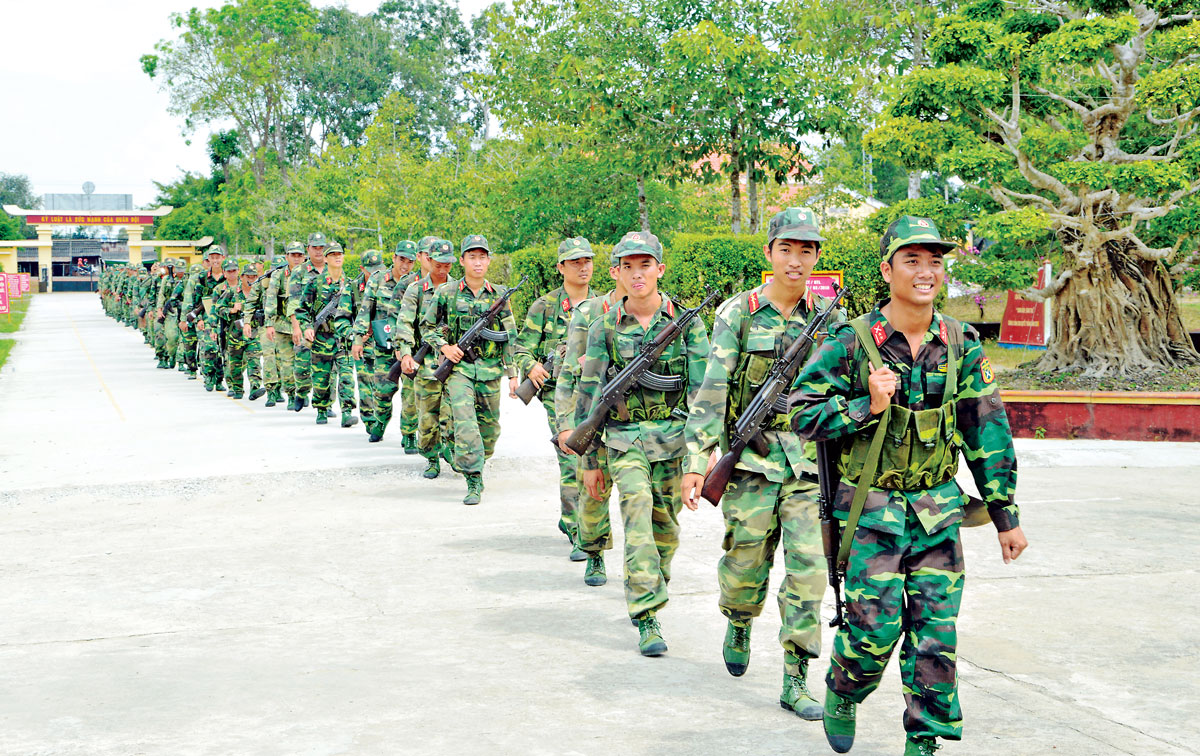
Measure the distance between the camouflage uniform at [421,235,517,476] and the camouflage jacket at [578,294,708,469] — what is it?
11.8 feet

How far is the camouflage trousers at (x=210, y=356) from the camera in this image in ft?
66.5

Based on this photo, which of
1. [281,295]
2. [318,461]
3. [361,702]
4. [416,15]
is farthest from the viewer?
[416,15]

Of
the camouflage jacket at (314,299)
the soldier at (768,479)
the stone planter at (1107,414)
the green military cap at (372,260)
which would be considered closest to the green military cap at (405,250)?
the green military cap at (372,260)

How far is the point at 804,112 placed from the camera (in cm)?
1806

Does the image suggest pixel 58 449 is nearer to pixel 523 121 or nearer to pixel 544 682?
pixel 544 682

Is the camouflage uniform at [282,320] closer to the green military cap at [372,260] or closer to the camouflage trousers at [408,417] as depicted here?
the green military cap at [372,260]

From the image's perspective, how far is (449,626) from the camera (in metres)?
6.57

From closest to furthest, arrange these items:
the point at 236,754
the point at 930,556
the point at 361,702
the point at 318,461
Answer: the point at 930,556
the point at 236,754
the point at 361,702
the point at 318,461

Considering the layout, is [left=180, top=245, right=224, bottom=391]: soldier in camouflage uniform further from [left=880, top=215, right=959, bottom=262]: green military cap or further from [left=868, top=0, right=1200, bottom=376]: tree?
[left=880, top=215, right=959, bottom=262]: green military cap

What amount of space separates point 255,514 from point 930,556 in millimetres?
6734

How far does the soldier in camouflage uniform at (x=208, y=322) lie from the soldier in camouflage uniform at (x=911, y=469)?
55.7 feet

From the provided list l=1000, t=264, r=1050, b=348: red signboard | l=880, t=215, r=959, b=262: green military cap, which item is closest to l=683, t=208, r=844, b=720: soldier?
l=880, t=215, r=959, b=262: green military cap

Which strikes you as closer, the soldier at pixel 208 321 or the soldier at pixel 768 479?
the soldier at pixel 768 479

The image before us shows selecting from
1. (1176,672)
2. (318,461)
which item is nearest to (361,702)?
(1176,672)
